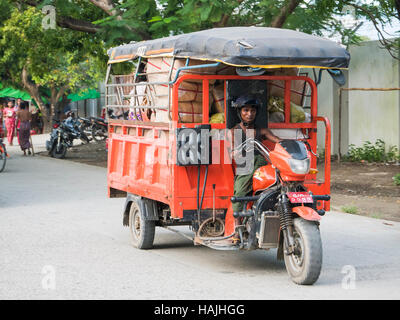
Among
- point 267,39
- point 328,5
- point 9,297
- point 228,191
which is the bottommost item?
point 9,297

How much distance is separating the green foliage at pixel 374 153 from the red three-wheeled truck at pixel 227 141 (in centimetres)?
1040

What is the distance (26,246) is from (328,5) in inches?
305

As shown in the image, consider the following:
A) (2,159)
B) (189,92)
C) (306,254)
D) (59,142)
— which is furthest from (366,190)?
A: (59,142)

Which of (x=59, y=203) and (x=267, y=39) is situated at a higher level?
(x=267, y=39)

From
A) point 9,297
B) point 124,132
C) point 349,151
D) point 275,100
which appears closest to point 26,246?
point 124,132

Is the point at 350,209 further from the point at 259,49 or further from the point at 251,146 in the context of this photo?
the point at 259,49

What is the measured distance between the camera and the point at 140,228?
28.9 feet

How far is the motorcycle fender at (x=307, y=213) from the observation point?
22.0 ft

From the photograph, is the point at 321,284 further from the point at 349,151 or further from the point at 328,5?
the point at 349,151

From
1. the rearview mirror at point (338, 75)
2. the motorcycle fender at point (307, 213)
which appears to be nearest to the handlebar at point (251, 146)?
the motorcycle fender at point (307, 213)

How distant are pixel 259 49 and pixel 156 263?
8.38 feet

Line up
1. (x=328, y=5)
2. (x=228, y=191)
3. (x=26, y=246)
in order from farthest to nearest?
1. (x=328, y=5)
2. (x=26, y=246)
3. (x=228, y=191)

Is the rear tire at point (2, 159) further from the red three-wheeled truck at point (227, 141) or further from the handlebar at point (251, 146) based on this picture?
the handlebar at point (251, 146)
